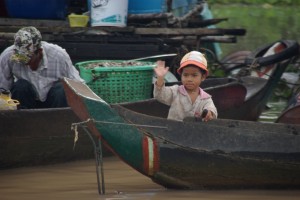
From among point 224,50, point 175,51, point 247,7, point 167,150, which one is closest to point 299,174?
point 167,150

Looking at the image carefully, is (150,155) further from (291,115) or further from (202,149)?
(291,115)

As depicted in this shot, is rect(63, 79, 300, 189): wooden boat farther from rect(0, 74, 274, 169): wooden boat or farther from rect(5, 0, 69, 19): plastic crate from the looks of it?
rect(5, 0, 69, 19): plastic crate

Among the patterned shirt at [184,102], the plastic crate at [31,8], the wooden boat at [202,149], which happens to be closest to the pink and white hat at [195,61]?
the patterned shirt at [184,102]

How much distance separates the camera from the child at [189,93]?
623cm

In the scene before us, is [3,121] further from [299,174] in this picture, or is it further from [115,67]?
[299,174]

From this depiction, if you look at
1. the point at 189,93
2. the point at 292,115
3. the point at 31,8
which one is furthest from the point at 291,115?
the point at 31,8

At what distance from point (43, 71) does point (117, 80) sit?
0.68 metres

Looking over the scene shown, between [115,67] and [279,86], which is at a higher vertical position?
[115,67]

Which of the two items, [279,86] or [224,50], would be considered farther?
[224,50]

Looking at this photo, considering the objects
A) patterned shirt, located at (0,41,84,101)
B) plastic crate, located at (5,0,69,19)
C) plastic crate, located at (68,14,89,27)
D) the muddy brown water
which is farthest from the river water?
plastic crate, located at (5,0,69,19)

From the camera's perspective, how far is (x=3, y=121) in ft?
22.7

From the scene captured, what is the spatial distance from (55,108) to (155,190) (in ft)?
3.99

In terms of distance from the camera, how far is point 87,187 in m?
6.56

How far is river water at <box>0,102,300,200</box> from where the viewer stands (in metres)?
6.17
